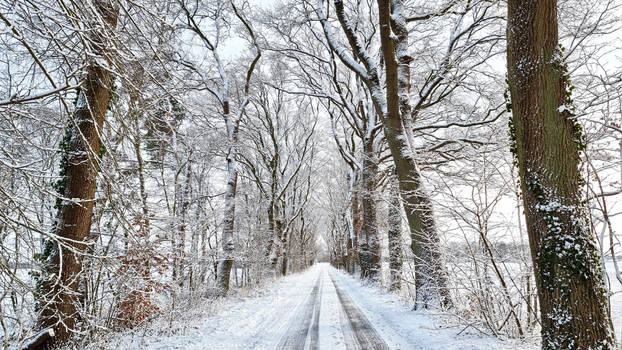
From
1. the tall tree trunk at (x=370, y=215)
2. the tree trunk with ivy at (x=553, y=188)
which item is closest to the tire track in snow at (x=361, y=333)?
the tree trunk with ivy at (x=553, y=188)

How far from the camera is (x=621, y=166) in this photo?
2.75m

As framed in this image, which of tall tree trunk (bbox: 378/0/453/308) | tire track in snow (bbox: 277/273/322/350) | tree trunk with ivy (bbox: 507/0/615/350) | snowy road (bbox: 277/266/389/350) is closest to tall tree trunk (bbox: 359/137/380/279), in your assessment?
tall tree trunk (bbox: 378/0/453/308)

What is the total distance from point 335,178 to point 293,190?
336 inches

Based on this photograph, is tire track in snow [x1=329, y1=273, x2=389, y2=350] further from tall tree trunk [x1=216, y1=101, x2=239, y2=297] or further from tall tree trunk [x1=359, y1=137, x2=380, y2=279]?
tall tree trunk [x1=359, y1=137, x2=380, y2=279]

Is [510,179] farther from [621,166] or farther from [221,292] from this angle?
[221,292]

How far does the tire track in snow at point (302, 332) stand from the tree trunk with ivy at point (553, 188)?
3321 millimetres

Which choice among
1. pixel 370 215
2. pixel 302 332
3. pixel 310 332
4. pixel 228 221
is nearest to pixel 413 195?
pixel 310 332

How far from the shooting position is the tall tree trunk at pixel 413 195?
5.96 metres

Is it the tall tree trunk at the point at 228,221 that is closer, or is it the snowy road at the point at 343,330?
the snowy road at the point at 343,330

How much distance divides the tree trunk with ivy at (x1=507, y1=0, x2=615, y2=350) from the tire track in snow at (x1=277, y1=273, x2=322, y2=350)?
3321 mm

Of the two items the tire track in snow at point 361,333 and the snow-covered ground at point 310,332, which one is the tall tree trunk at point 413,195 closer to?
the snow-covered ground at point 310,332

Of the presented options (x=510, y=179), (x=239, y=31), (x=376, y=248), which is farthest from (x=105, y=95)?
(x=376, y=248)

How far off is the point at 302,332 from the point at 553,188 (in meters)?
4.74

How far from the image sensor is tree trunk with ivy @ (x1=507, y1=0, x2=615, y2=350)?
288 centimetres
